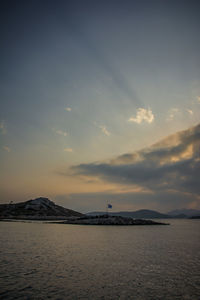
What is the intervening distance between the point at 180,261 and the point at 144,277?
352 inches

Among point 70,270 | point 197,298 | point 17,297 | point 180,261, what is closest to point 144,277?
point 197,298

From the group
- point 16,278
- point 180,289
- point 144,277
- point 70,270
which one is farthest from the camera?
point 70,270

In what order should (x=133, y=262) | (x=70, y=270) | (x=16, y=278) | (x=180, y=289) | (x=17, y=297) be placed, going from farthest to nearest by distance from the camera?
(x=133, y=262) → (x=70, y=270) → (x=16, y=278) → (x=180, y=289) → (x=17, y=297)

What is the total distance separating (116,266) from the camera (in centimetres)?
2130

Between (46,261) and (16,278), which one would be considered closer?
(16,278)

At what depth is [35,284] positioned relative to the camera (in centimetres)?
1518

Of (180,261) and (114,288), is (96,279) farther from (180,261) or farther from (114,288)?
(180,261)

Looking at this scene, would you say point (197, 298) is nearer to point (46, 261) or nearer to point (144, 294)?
point (144, 294)

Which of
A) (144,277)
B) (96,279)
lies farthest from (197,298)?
(96,279)

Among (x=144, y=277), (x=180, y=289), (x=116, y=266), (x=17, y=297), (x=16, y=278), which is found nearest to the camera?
(x=17, y=297)

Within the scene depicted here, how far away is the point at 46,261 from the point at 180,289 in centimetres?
1428

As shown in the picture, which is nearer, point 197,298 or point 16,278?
point 197,298

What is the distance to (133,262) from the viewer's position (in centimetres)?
2338

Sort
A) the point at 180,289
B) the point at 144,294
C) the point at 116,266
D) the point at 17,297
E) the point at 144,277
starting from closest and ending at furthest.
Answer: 1. the point at 17,297
2. the point at 144,294
3. the point at 180,289
4. the point at 144,277
5. the point at 116,266
